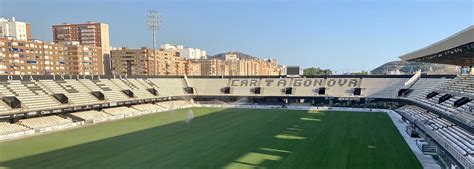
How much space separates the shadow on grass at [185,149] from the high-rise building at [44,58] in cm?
6337

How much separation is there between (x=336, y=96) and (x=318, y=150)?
2883cm

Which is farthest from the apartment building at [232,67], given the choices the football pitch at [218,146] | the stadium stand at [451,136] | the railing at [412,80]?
the stadium stand at [451,136]

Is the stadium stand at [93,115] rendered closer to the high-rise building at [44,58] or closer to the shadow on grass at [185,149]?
the shadow on grass at [185,149]

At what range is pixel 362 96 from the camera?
46688 millimetres

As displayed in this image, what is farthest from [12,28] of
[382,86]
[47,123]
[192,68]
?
[382,86]

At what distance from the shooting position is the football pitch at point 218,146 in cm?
1786

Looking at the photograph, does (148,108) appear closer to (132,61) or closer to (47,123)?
(47,123)

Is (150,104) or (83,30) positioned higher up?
(83,30)

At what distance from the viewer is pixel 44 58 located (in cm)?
8062

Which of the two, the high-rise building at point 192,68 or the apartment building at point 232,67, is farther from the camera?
the apartment building at point 232,67

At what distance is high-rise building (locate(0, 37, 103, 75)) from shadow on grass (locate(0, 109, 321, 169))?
6337cm

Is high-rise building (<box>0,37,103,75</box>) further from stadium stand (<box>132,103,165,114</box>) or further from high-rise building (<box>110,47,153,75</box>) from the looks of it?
stadium stand (<box>132,103,165,114</box>)

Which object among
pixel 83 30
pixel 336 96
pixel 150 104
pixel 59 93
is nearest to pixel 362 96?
pixel 336 96

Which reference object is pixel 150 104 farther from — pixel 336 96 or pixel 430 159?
pixel 430 159
